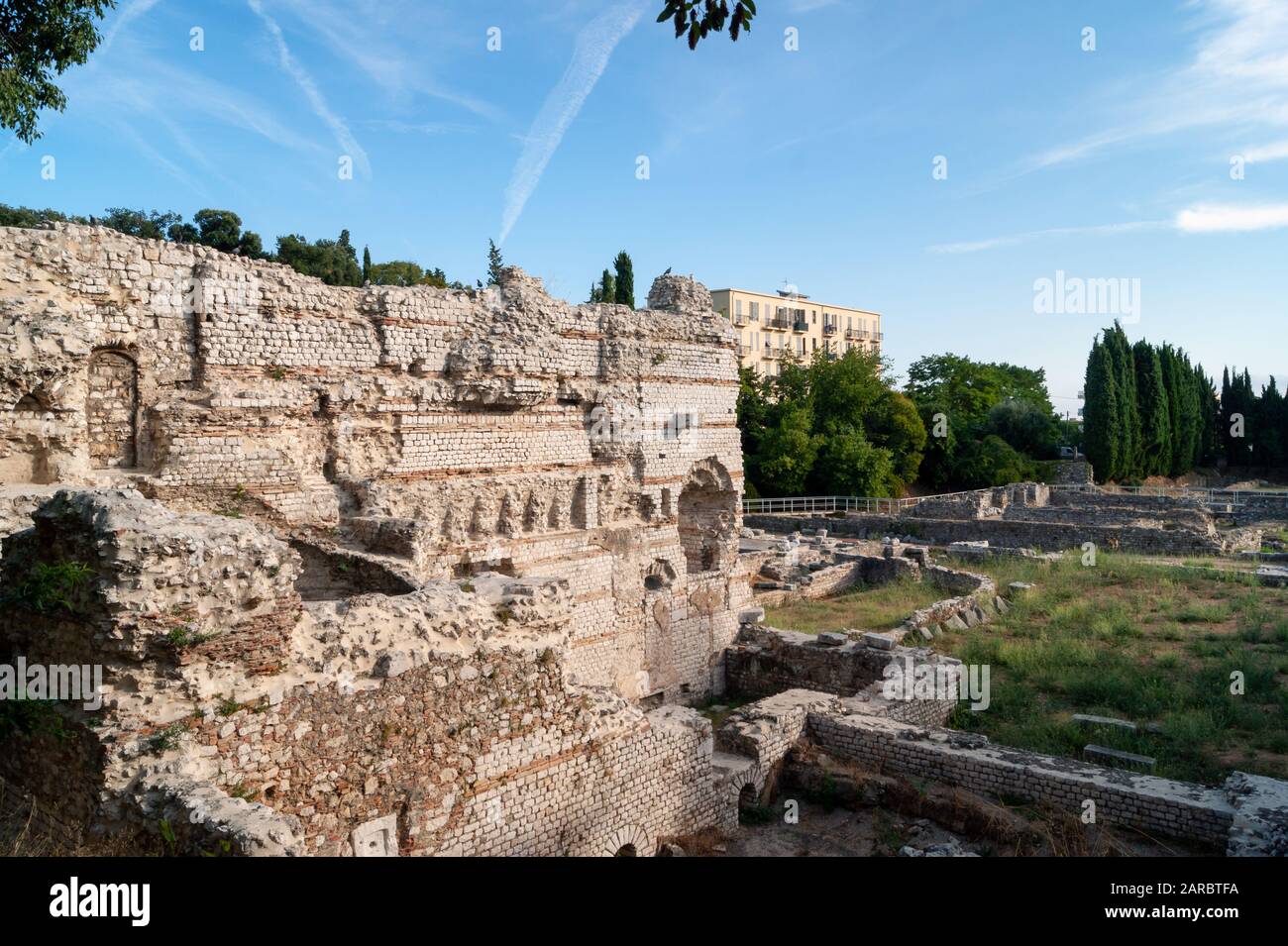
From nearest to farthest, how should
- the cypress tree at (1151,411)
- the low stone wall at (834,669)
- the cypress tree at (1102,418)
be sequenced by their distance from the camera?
the low stone wall at (834,669)
the cypress tree at (1102,418)
the cypress tree at (1151,411)

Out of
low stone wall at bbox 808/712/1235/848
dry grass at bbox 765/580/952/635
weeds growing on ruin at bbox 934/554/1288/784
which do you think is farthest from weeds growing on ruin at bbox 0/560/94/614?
dry grass at bbox 765/580/952/635

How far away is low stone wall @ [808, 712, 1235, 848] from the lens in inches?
311

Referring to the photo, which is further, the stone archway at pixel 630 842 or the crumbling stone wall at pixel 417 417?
the crumbling stone wall at pixel 417 417

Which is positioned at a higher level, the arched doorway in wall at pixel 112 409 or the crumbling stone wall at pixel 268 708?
the arched doorway in wall at pixel 112 409

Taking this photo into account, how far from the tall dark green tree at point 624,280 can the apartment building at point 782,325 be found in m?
14.2

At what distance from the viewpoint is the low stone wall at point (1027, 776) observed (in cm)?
789

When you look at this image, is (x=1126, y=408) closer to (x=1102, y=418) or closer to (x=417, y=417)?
(x=1102, y=418)

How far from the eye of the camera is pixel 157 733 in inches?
207

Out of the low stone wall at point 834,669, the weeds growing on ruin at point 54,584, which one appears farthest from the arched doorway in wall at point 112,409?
the low stone wall at point 834,669

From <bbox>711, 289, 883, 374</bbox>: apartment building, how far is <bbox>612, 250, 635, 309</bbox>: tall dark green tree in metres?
14.2

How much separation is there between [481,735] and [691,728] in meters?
2.66

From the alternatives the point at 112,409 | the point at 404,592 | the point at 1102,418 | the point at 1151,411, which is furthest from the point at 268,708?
the point at 1151,411

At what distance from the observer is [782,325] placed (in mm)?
52656

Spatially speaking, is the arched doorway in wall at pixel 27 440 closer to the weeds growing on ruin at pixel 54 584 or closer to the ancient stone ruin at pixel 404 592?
the ancient stone ruin at pixel 404 592
